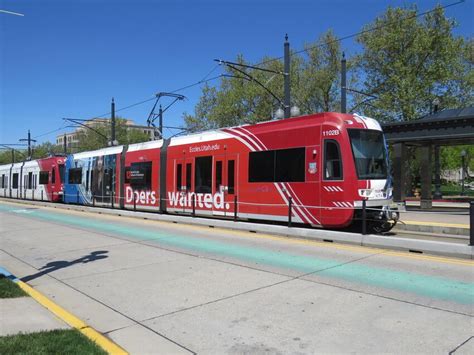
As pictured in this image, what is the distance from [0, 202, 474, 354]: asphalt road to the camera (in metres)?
4.78

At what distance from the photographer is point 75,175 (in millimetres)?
30016

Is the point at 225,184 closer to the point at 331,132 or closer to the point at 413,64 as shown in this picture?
the point at 331,132

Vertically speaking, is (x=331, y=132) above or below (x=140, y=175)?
above

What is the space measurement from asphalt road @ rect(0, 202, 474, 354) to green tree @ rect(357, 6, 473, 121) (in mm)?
29537

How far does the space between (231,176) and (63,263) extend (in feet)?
24.9

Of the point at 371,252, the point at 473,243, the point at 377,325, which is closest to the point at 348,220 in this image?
the point at 371,252

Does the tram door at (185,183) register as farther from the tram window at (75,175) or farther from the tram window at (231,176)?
the tram window at (75,175)

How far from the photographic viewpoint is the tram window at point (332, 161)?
479 inches

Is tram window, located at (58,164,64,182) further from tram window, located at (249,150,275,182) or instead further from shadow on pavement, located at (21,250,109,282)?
shadow on pavement, located at (21,250,109,282)

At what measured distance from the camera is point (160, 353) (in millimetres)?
4512

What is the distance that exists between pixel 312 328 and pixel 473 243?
217 inches

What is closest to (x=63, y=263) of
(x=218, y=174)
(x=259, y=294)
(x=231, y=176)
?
(x=259, y=294)

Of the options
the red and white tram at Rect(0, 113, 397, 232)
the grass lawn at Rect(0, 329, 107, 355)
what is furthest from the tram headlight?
the grass lawn at Rect(0, 329, 107, 355)

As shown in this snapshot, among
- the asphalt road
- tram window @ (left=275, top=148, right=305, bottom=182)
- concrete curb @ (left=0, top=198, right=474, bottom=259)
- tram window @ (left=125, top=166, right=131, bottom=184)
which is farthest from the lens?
tram window @ (left=125, top=166, right=131, bottom=184)
